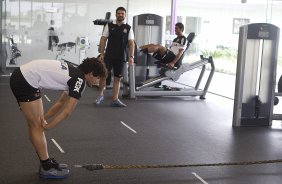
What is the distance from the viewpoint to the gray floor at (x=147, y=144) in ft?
9.87

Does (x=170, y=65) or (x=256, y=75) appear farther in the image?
(x=170, y=65)

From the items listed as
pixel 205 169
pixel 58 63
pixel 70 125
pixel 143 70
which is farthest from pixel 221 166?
pixel 143 70

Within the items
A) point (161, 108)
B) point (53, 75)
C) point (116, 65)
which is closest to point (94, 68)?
point (53, 75)

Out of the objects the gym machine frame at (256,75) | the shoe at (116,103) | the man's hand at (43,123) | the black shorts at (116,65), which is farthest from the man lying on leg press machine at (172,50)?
the man's hand at (43,123)

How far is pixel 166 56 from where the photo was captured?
6867 millimetres

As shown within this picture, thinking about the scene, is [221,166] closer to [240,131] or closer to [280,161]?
[280,161]

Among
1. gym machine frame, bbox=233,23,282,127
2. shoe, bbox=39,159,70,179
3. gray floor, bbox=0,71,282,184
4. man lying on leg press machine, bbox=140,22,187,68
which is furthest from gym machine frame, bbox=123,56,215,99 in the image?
shoe, bbox=39,159,70,179

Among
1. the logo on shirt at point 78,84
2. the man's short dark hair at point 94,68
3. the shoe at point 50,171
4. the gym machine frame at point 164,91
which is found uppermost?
the man's short dark hair at point 94,68

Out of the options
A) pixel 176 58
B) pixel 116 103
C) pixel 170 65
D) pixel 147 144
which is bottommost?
pixel 147 144

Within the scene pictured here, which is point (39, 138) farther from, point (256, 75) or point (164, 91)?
point (164, 91)

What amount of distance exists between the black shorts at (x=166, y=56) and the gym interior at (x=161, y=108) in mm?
237

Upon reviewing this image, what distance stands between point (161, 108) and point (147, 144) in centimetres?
201

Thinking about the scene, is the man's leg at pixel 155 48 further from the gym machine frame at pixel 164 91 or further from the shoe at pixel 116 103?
the shoe at pixel 116 103

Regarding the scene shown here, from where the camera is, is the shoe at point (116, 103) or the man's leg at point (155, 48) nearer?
the shoe at point (116, 103)
